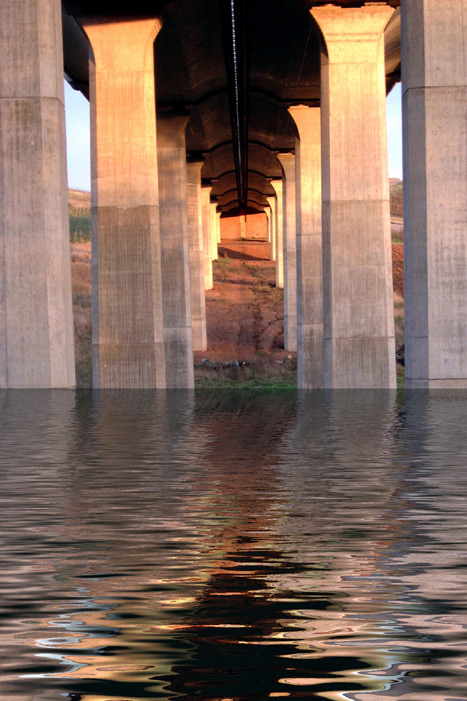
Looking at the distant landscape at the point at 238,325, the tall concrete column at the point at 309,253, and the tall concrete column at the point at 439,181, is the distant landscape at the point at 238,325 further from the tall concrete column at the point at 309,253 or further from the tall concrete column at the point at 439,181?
the tall concrete column at the point at 439,181

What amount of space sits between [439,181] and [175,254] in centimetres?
2165

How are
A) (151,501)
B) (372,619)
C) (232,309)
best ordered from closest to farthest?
(372,619) < (151,501) < (232,309)

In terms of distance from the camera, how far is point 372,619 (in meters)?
2.51

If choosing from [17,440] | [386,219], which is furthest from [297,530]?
[386,219]

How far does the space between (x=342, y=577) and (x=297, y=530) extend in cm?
102

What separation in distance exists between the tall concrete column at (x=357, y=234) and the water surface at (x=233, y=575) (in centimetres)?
2145

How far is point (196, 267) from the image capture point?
67312 mm

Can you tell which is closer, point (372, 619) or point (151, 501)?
point (372, 619)

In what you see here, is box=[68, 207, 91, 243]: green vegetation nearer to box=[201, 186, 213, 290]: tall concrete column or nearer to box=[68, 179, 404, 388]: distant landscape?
box=[68, 179, 404, 388]: distant landscape

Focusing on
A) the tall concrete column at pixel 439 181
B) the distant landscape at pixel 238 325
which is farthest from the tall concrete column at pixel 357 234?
the distant landscape at pixel 238 325

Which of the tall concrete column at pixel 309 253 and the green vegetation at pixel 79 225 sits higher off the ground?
the green vegetation at pixel 79 225

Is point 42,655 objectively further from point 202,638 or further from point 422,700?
point 422,700

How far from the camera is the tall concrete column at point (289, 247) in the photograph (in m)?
65.3

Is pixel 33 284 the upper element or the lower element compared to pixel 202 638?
upper
